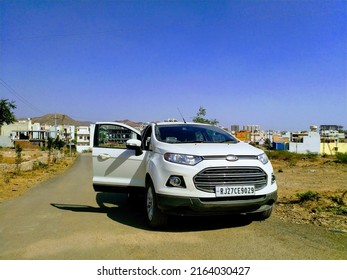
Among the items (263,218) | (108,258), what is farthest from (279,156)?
(108,258)

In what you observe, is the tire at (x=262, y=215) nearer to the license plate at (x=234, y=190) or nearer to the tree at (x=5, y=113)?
the license plate at (x=234, y=190)

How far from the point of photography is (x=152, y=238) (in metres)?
4.71

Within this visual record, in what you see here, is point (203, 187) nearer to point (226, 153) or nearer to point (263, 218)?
point (226, 153)

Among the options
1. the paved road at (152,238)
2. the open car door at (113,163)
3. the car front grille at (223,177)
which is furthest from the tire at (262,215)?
the open car door at (113,163)

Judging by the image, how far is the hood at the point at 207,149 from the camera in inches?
190

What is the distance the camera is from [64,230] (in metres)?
5.27

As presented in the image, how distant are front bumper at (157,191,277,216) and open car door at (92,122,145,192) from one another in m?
1.37

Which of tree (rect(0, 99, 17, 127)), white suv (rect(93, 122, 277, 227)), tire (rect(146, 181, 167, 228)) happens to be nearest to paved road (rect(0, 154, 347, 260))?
tire (rect(146, 181, 167, 228))

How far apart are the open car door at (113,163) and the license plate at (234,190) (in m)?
1.85

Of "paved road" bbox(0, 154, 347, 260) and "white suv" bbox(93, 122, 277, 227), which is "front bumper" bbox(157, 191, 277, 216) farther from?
"paved road" bbox(0, 154, 347, 260)

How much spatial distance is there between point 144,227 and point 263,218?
2037 mm

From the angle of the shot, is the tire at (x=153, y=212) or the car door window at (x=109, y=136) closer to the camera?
the tire at (x=153, y=212)

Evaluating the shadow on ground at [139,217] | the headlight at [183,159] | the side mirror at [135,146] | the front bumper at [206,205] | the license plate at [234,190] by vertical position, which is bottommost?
the shadow on ground at [139,217]

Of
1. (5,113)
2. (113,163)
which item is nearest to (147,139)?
(113,163)
